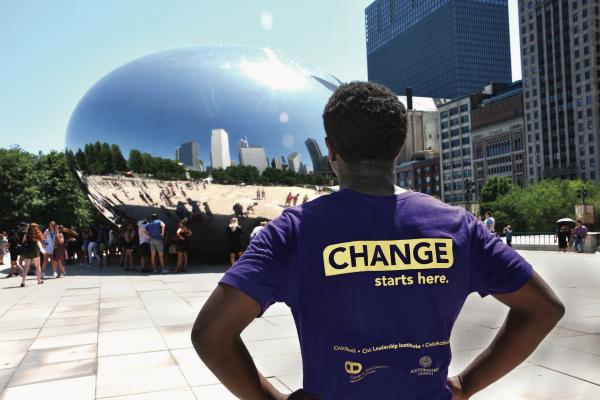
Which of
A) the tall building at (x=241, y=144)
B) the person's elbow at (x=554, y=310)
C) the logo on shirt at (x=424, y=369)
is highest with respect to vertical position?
the tall building at (x=241, y=144)

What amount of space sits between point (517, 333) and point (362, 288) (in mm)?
554

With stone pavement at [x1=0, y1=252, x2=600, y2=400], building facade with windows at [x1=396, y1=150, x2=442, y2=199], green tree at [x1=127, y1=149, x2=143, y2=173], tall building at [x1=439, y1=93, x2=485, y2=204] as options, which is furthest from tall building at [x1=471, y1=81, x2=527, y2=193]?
stone pavement at [x1=0, y1=252, x2=600, y2=400]

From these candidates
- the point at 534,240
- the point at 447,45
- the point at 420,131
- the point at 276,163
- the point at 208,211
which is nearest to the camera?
the point at 276,163

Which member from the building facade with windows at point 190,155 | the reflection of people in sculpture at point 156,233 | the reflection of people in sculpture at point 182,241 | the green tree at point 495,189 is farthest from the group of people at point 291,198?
the green tree at point 495,189

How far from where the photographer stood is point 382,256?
1341mm

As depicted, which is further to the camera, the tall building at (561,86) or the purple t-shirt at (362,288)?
the tall building at (561,86)

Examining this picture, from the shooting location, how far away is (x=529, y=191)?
68500 mm

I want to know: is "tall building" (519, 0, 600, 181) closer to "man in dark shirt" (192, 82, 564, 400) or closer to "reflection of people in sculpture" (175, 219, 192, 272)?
"reflection of people in sculpture" (175, 219, 192, 272)

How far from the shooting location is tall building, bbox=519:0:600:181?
90.6 meters

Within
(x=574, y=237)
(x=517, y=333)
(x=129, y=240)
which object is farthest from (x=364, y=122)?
(x=574, y=237)

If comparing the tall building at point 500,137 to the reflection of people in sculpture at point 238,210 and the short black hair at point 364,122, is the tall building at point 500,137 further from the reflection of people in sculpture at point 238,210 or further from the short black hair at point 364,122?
the short black hair at point 364,122

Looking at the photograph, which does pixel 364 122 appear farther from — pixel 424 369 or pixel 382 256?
pixel 424 369

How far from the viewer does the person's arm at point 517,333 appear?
1.50m

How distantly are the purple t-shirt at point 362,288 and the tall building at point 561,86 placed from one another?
99.8 metres
